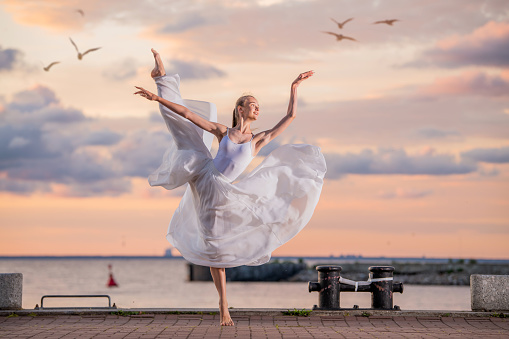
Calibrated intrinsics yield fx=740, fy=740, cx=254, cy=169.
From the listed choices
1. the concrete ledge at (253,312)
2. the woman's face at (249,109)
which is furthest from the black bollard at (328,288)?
the woman's face at (249,109)

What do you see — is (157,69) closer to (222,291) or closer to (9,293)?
(222,291)

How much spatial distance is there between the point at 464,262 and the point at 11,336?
92.0 meters

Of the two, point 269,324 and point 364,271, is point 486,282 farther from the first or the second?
point 364,271

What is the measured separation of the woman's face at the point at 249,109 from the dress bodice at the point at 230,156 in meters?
0.40

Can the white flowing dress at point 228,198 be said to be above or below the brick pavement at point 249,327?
above

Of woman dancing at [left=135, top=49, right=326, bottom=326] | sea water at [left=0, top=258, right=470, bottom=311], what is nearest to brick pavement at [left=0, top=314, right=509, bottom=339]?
woman dancing at [left=135, top=49, right=326, bottom=326]

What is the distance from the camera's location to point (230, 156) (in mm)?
10031

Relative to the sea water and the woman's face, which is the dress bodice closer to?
the woman's face

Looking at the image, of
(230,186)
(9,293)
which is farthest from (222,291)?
(9,293)

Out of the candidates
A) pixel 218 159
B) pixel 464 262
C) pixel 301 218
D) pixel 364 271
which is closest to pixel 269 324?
pixel 301 218

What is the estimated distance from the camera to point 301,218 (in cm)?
1017

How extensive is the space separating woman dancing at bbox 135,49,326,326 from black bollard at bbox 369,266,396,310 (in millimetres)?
2845

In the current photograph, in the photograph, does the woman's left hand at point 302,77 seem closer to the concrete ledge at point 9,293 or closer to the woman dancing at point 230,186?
the woman dancing at point 230,186

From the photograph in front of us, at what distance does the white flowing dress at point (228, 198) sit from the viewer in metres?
9.94
